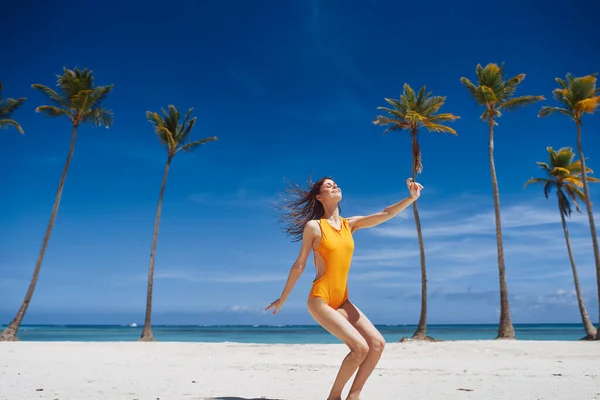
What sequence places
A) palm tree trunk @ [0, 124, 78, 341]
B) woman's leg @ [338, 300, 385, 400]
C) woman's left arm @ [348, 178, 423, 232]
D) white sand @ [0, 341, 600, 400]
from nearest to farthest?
woman's leg @ [338, 300, 385, 400] → woman's left arm @ [348, 178, 423, 232] → white sand @ [0, 341, 600, 400] → palm tree trunk @ [0, 124, 78, 341]

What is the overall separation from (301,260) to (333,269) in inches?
13.4

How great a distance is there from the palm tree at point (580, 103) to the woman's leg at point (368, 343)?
898 inches

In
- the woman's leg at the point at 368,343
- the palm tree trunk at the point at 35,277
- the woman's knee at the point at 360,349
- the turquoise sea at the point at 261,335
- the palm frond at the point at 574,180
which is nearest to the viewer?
the woman's knee at the point at 360,349

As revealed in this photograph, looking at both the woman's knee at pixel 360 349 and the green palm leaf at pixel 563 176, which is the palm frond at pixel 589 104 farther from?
the woman's knee at pixel 360 349

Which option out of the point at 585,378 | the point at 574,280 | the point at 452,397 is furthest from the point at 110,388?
the point at 574,280

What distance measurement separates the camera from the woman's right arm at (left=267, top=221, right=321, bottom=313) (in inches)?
198

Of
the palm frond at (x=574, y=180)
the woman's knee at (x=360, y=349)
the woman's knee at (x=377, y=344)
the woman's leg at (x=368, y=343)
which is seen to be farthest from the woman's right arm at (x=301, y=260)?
the palm frond at (x=574, y=180)

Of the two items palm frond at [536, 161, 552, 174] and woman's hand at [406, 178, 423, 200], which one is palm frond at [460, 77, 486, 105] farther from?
woman's hand at [406, 178, 423, 200]

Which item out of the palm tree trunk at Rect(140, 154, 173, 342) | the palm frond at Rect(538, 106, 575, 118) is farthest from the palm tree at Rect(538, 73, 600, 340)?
the palm tree trunk at Rect(140, 154, 173, 342)

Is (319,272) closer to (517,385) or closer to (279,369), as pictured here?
(517,385)

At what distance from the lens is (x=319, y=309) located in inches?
189

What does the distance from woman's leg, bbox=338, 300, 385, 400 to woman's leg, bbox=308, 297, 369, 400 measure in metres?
0.15

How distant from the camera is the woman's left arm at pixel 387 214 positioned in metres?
5.32

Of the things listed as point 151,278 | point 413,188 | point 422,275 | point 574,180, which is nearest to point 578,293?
point 574,180
